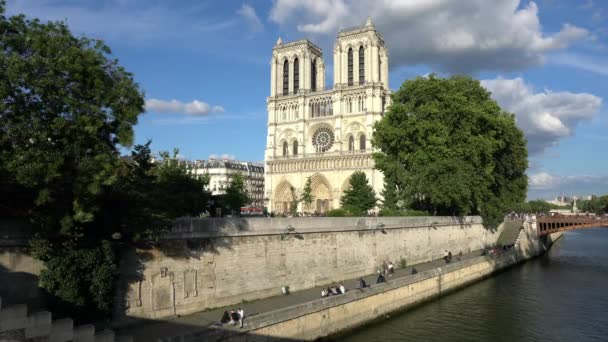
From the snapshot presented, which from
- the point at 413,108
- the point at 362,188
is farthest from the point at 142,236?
the point at 362,188

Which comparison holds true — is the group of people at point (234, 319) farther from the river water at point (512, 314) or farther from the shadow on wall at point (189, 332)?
the river water at point (512, 314)

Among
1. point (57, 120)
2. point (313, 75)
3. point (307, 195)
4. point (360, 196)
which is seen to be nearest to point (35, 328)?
point (57, 120)

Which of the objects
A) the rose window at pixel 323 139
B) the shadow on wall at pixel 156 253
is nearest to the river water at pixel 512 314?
the shadow on wall at pixel 156 253

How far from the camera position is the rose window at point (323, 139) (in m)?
71.3

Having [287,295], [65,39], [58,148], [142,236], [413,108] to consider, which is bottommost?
[287,295]

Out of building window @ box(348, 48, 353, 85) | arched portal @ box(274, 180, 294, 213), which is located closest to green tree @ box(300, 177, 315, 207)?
arched portal @ box(274, 180, 294, 213)

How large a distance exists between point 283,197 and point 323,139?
9878 mm

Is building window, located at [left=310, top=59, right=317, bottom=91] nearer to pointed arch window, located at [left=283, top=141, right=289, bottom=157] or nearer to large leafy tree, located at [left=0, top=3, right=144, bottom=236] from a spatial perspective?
pointed arch window, located at [left=283, top=141, right=289, bottom=157]

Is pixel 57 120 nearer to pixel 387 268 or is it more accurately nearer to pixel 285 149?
pixel 387 268

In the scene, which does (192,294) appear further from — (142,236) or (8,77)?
(8,77)

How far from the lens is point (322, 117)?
235 feet

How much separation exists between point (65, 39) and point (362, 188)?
146ft

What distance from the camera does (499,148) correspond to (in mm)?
42969

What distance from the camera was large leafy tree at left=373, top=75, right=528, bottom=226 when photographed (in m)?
36.3
